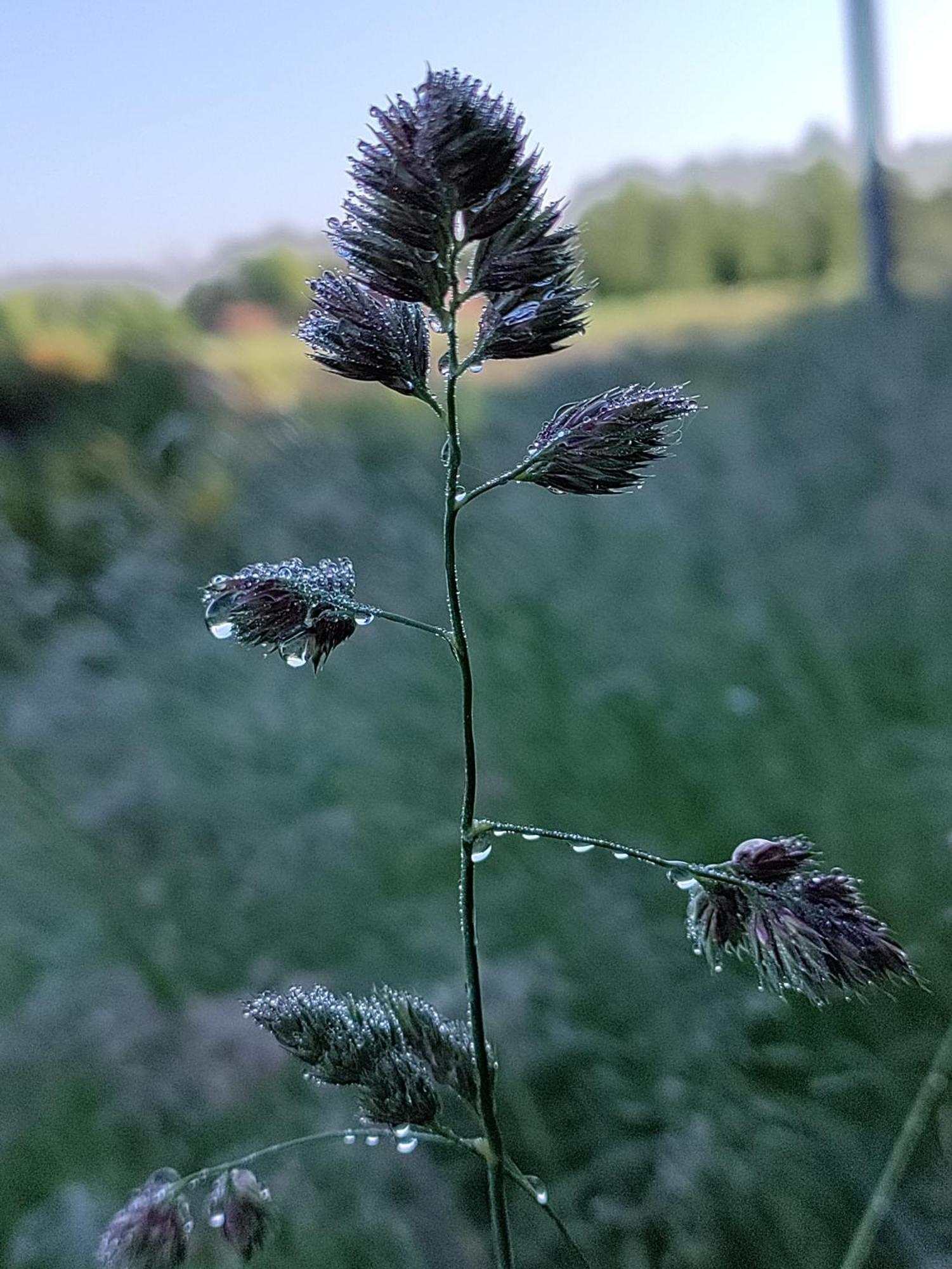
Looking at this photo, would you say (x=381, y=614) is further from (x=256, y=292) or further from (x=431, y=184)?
(x=256, y=292)

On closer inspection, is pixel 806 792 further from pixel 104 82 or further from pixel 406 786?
pixel 104 82

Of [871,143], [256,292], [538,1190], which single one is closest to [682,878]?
[538,1190]

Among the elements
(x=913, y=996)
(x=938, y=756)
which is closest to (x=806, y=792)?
(x=938, y=756)

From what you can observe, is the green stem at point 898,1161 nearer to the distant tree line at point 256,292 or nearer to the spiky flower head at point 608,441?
the spiky flower head at point 608,441

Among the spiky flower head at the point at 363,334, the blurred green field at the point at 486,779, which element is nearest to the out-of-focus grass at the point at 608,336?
the blurred green field at the point at 486,779

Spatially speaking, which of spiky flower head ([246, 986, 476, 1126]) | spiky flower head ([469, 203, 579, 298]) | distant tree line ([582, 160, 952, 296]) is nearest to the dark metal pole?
distant tree line ([582, 160, 952, 296])

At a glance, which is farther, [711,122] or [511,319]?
[711,122]

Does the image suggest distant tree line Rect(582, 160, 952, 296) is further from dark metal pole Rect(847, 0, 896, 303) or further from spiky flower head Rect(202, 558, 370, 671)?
spiky flower head Rect(202, 558, 370, 671)
